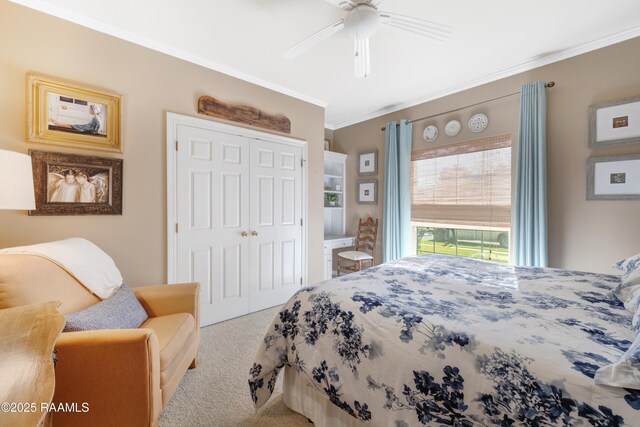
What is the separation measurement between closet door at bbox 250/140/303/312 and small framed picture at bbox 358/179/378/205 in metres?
1.30

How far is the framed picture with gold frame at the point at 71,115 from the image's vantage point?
189 centimetres

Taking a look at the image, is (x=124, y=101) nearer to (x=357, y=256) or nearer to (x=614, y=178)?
(x=357, y=256)

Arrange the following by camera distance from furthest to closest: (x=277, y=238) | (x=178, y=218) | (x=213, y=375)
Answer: (x=277, y=238) → (x=178, y=218) → (x=213, y=375)

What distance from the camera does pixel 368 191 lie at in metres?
4.26

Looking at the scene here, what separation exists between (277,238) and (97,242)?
1.73m

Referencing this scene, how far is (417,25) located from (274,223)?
2387 millimetres

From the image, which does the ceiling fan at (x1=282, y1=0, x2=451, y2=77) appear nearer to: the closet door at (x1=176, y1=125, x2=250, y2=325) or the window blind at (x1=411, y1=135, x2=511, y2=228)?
the closet door at (x1=176, y1=125, x2=250, y2=325)

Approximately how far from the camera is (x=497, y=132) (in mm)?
2984

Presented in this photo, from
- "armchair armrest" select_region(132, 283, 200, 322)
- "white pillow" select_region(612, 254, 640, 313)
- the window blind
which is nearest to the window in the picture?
the window blind

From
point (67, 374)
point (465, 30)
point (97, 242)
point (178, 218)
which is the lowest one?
point (67, 374)

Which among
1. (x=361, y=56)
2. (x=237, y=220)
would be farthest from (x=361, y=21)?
(x=237, y=220)

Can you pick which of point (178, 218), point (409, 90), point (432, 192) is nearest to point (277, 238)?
point (178, 218)

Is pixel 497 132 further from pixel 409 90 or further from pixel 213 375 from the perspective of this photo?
pixel 213 375

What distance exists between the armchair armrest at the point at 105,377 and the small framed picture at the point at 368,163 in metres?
3.66
